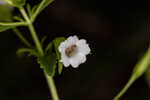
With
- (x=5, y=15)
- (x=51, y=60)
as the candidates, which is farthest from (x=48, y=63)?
(x=5, y=15)

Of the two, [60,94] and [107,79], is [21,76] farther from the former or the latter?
[107,79]

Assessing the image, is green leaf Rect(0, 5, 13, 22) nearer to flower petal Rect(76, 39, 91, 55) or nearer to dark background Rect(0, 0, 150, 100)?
flower petal Rect(76, 39, 91, 55)

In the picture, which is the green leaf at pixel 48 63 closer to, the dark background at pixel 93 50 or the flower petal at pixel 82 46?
the flower petal at pixel 82 46

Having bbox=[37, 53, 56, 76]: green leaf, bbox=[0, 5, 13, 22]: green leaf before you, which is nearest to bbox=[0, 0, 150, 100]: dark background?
bbox=[0, 5, 13, 22]: green leaf

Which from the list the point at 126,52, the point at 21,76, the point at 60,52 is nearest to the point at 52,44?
the point at 60,52

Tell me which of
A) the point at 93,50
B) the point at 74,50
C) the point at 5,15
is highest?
the point at 5,15

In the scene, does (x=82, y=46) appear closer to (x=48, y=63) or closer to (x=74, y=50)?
(x=74, y=50)

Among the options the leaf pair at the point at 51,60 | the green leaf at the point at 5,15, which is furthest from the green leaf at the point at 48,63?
the green leaf at the point at 5,15
